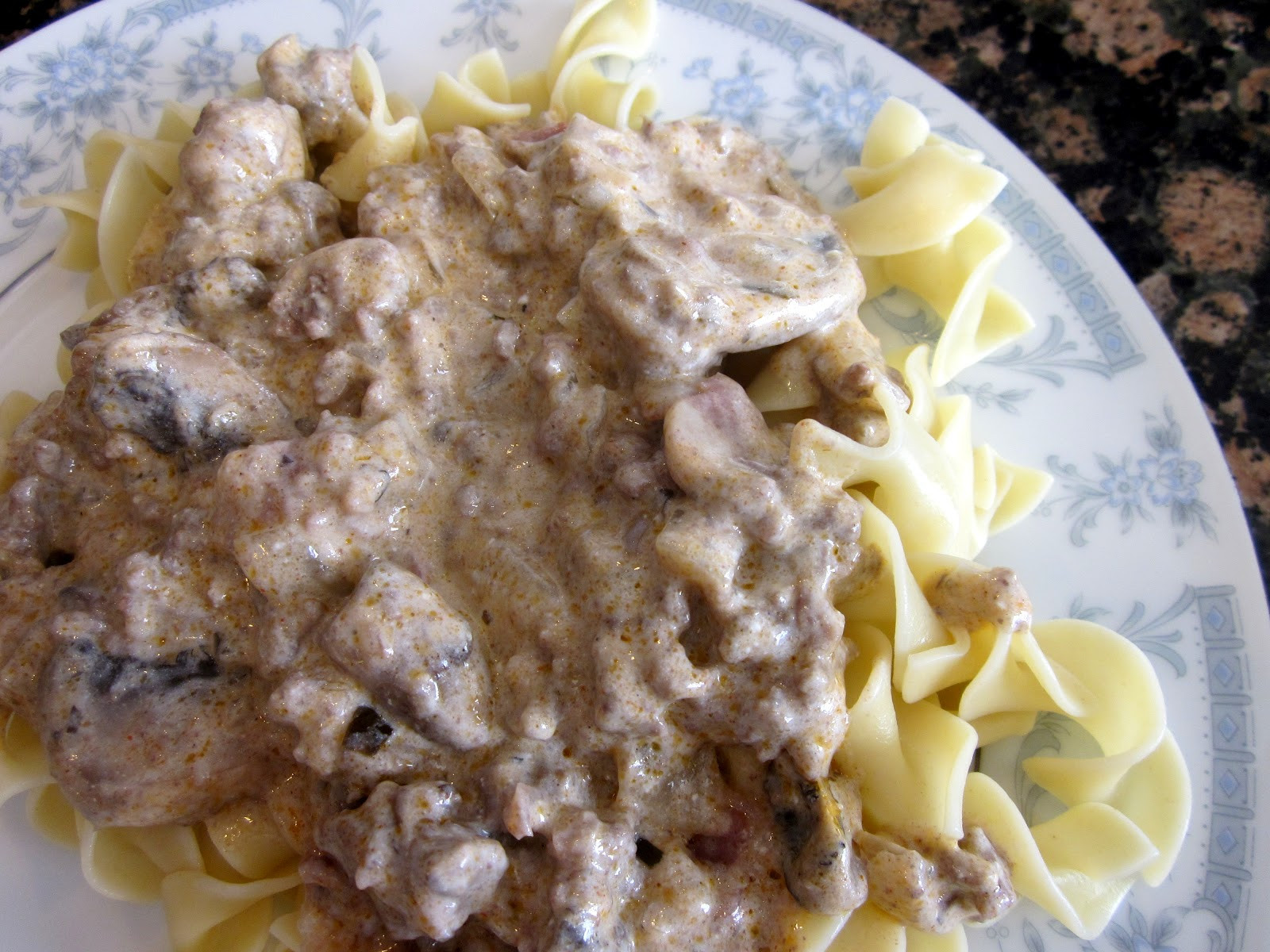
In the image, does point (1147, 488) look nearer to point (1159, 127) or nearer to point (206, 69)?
point (1159, 127)

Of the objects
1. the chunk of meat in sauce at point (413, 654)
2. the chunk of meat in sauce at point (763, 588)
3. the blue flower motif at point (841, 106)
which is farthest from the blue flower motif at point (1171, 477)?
the chunk of meat in sauce at point (413, 654)

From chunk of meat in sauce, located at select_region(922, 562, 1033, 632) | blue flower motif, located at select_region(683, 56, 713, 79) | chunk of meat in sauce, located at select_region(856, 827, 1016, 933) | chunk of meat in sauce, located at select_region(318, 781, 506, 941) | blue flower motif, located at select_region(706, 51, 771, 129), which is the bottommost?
chunk of meat in sauce, located at select_region(856, 827, 1016, 933)

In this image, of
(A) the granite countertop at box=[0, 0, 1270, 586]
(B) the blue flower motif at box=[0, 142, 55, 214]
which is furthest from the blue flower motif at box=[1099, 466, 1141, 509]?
(B) the blue flower motif at box=[0, 142, 55, 214]

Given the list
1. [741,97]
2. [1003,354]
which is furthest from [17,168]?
[1003,354]

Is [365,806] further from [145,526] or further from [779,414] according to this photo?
[779,414]

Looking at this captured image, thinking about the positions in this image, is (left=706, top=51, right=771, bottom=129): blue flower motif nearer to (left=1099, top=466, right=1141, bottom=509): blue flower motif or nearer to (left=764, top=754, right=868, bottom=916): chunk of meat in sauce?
(left=1099, top=466, right=1141, bottom=509): blue flower motif

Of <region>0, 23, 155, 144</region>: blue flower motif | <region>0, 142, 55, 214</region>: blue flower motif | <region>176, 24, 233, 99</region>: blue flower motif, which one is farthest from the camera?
<region>176, 24, 233, 99</region>: blue flower motif

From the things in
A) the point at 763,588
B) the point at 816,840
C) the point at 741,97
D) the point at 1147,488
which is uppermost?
the point at 741,97

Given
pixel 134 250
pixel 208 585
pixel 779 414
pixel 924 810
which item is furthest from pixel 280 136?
pixel 924 810

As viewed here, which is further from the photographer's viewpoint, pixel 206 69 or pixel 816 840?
pixel 206 69
